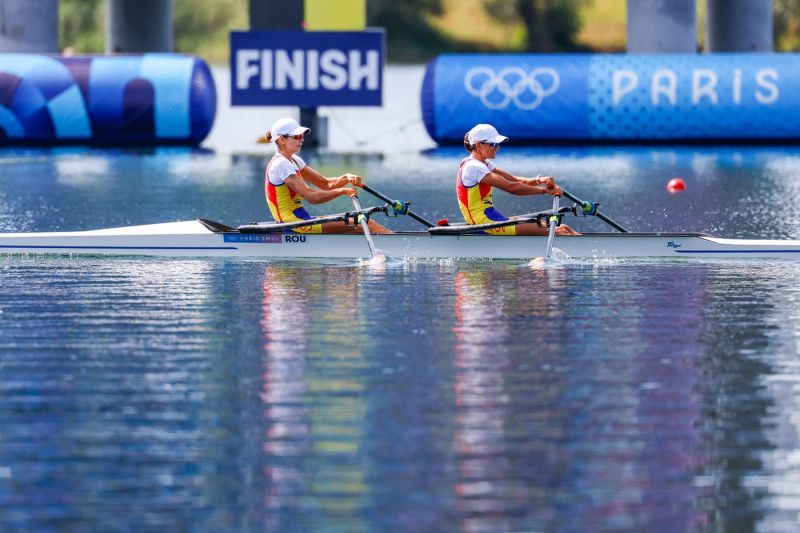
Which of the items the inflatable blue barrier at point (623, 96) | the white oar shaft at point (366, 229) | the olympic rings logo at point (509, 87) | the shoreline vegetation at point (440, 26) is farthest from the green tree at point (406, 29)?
the white oar shaft at point (366, 229)

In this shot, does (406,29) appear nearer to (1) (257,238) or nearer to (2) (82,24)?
(2) (82,24)

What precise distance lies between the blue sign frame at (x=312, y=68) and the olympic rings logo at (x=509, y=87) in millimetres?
2095

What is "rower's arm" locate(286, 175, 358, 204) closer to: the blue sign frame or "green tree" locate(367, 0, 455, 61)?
the blue sign frame

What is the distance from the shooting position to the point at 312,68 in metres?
32.2

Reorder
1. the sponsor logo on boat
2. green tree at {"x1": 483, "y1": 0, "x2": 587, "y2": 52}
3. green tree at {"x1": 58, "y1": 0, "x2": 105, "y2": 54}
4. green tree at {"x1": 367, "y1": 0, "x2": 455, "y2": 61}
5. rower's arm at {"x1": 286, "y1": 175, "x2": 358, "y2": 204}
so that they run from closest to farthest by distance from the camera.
→ rower's arm at {"x1": 286, "y1": 175, "x2": 358, "y2": 204} → the sponsor logo on boat → green tree at {"x1": 58, "y1": 0, "x2": 105, "y2": 54} → green tree at {"x1": 483, "y1": 0, "x2": 587, "y2": 52} → green tree at {"x1": 367, "y1": 0, "x2": 455, "y2": 61}

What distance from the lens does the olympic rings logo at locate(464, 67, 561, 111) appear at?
31812 mm

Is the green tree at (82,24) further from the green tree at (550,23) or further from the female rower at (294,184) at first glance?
the female rower at (294,184)

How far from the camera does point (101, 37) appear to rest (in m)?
79.2

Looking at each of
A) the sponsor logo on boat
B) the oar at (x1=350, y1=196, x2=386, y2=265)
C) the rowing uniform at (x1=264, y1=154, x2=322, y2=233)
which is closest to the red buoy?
the rowing uniform at (x1=264, y1=154, x2=322, y2=233)

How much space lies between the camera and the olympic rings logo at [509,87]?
104 ft

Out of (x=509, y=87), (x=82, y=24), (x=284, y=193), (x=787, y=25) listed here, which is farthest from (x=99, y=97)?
(x=787, y=25)

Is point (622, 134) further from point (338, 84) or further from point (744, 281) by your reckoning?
point (744, 281)

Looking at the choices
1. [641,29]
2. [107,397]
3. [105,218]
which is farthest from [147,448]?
[641,29]

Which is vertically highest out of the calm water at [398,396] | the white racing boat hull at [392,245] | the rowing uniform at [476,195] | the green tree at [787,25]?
the green tree at [787,25]
